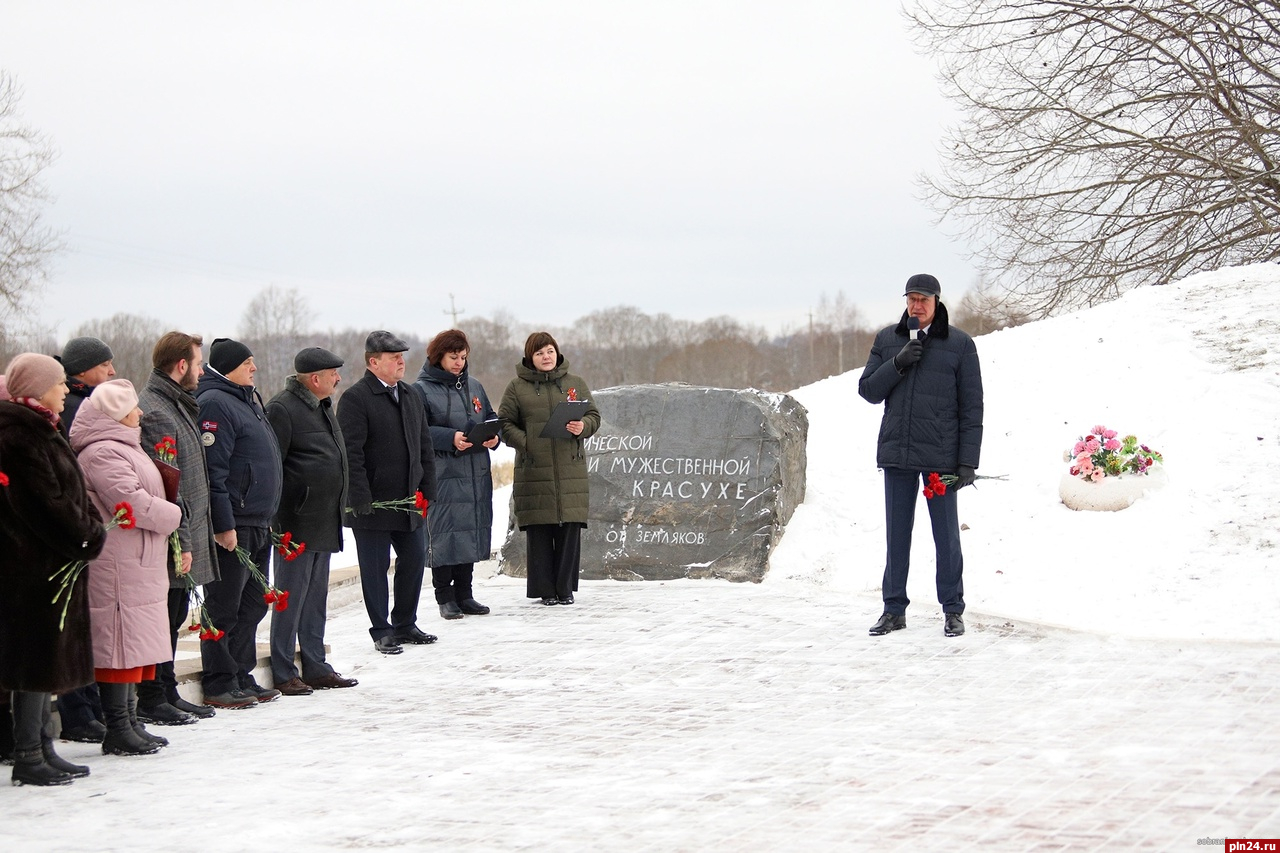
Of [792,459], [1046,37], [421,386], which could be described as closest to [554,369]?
[421,386]

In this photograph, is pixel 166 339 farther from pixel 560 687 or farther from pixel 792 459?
pixel 792 459

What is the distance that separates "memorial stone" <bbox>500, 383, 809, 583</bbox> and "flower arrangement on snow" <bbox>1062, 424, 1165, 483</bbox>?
2.42 metres

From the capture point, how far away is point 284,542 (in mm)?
6469

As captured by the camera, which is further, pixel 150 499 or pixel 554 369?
pixel 554 369

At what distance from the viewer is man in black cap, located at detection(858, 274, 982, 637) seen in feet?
23.9

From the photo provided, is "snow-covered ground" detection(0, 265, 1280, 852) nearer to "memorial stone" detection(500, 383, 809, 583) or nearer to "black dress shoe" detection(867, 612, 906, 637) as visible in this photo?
"black dress shoe" detection(867, 612, 906, 637)

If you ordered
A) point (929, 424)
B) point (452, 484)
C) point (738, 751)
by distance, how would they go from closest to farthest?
point (738, 751), point (929, 424), point (452, 484)

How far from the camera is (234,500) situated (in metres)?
6.12

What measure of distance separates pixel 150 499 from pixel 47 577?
554 millimetres

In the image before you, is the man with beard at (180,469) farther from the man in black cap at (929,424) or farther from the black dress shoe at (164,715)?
the man in black cap at (929,424)

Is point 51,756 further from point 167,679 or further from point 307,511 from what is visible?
point 307,511

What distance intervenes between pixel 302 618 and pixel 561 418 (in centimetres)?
248

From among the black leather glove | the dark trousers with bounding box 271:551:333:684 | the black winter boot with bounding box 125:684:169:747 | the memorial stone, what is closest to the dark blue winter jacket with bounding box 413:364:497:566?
the dark trousers with bounding box 271:551:333:684

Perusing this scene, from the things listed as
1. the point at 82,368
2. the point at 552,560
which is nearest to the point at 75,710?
the point at 82,368
